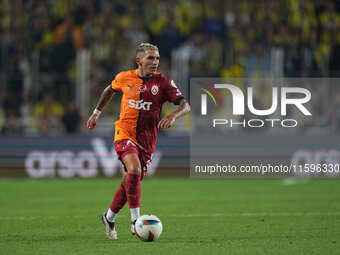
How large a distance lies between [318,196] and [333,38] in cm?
697

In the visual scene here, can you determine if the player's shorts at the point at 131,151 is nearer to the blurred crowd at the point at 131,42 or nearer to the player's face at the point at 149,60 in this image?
the player's face at the point at 149,60

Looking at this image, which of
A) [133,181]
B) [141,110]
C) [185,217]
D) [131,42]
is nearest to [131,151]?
[133,181]

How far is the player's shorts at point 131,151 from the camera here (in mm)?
7507

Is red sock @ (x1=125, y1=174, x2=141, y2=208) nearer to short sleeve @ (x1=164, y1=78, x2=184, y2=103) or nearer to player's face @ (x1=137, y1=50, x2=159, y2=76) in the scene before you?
short sleeve @ (x1=164, y1=78, x2=184, y2=103)

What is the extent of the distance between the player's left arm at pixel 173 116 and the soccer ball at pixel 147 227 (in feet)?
3.18

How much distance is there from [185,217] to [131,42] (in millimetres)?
9342

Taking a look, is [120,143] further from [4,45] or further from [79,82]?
[4,45]

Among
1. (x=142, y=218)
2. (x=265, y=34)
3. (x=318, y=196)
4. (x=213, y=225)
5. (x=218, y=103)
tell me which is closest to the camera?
(x=142, y=218)

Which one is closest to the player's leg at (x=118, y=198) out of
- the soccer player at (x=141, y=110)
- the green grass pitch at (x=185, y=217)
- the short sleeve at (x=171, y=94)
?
the soccer player at (x=141, y=110)

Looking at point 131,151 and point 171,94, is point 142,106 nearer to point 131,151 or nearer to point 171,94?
point 171,94

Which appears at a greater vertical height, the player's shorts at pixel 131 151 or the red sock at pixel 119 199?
the player's shorts at pixel 131 151

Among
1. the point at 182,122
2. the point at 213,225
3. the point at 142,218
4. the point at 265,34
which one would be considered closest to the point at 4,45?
the point at 182,122

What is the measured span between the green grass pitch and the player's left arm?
47.5 inches

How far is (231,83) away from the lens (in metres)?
16.1
